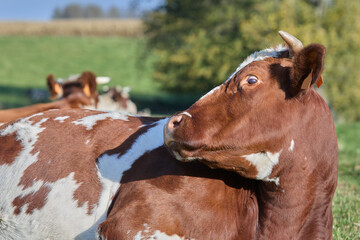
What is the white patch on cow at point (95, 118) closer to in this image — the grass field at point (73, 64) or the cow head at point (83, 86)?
the cow head at point (83, 86)

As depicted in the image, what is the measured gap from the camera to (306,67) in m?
2.90

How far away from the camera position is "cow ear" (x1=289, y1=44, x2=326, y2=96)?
2826 millimetres

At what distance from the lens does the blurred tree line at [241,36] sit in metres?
18.9

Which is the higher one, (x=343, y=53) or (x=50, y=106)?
(x=50, y=106)

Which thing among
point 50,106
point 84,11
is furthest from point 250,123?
point 84,11

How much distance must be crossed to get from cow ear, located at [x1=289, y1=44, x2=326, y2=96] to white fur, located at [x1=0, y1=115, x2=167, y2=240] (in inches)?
45.0

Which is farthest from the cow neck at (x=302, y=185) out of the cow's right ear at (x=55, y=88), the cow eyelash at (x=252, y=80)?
the cow's right ear at (x=55, y=88)

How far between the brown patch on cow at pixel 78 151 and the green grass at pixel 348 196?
226cm

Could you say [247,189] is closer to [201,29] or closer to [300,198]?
[300,198]

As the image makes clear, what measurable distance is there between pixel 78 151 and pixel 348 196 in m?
3.59

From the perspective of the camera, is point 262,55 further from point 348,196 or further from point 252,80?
point 348,196

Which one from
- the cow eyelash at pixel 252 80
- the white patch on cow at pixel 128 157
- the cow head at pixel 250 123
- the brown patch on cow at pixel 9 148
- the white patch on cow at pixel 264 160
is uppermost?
the cow eyelash at pixel 252 80

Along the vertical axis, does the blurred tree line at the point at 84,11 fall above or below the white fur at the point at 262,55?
below

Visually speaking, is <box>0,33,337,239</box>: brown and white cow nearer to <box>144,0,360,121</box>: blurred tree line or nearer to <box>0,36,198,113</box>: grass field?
<box>144,0,360,121</box>: blurred tree line
